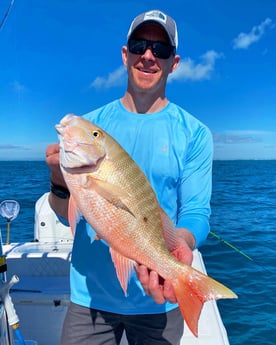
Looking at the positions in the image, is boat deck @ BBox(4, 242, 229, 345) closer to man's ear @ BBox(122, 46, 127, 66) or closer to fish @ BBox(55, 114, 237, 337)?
fish @ BBox(55, 114, 237, 337)

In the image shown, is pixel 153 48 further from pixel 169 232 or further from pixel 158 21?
pixel 169 232

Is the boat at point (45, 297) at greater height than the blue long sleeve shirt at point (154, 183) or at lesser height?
lesser

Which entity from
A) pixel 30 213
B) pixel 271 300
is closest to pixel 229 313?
pixel 271 300

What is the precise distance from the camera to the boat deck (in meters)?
3.58

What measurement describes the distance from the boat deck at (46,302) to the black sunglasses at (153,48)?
2.36 m

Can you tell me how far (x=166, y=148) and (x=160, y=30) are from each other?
689 millimetres

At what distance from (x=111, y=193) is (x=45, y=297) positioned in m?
2.31

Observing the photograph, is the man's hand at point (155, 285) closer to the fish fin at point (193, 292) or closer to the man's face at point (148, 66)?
the fish fin at point (193, 292)

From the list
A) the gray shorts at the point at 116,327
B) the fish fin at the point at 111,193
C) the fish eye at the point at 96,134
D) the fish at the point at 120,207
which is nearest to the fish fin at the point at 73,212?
the fish at the point at 120,207

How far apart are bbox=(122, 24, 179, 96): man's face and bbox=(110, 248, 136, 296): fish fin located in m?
0.96

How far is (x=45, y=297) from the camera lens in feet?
12.1

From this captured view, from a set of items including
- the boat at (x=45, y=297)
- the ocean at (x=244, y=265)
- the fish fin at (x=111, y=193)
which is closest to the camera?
the fish fin at (x=111, y=193)

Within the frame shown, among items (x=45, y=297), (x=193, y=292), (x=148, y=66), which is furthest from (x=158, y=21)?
(x=45, y=297)

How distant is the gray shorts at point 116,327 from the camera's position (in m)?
2.28
